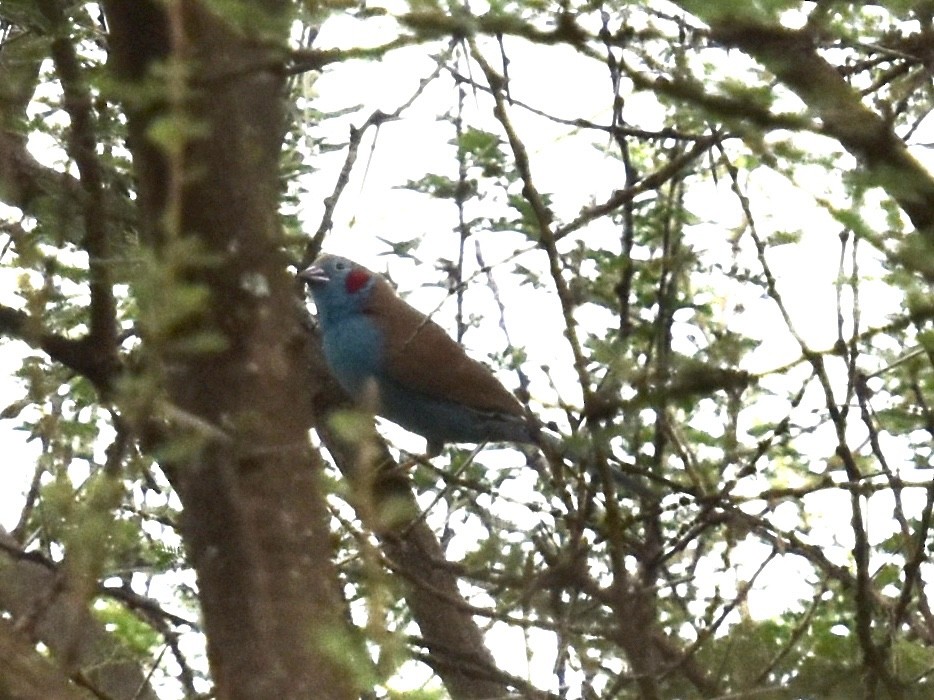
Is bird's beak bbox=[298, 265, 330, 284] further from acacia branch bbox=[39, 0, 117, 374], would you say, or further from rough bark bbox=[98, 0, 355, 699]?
rough bark bbox=[98, 0, 355, 699]

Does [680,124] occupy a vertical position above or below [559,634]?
above

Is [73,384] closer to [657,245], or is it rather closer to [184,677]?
[184,677]

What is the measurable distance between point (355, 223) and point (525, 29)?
1.36m

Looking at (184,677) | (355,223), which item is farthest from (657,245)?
(184,677)

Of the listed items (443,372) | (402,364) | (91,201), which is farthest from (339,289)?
(91,201)

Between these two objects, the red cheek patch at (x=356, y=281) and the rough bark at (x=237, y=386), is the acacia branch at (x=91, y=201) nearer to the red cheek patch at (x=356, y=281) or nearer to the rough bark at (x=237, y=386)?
the rough bark at (x=237, y=386)

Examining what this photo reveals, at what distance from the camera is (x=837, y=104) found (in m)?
2.03

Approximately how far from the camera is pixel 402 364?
5.76 metres

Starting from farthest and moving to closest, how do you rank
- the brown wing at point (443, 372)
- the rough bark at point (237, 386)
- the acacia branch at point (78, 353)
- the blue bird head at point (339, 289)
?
the blue bird head at point (339, 289)
the brown wing at point (443, 372)
the acacia branch at point (78, 353)
the rough bark at point (237, 386)

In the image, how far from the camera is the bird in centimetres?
550

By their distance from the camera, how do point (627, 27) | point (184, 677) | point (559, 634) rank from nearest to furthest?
point (627, 27) < point (559, 634) < point (184, 677)

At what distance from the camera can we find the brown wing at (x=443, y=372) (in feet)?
17.9

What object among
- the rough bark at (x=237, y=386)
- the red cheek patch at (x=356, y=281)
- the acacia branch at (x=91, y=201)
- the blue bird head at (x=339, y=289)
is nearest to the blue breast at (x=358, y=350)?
the blue bird head at (x=339, y=289)

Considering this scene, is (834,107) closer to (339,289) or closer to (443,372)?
(443,372)
